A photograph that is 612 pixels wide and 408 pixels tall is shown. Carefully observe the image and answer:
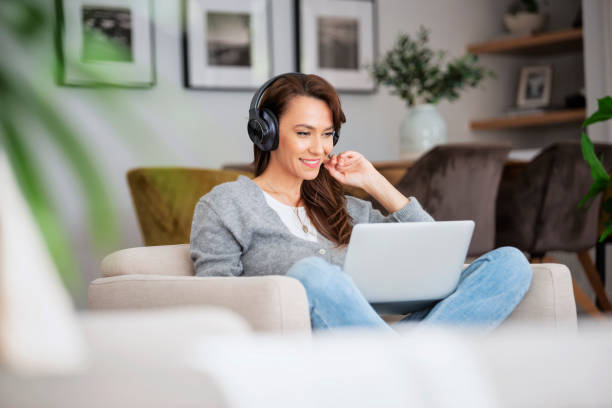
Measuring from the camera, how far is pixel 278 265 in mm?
1636

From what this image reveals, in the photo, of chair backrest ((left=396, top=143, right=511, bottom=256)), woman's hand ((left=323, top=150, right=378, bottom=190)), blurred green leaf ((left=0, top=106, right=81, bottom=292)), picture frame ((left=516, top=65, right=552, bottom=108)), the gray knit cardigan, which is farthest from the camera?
picture frame ((left=516, top=65, right=552, bottom=108))

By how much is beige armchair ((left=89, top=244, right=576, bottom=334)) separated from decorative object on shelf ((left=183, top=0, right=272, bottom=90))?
239 centimetres

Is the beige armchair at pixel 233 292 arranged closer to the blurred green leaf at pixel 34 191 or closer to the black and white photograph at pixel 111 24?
the blurred green leaf at pixel 34 191

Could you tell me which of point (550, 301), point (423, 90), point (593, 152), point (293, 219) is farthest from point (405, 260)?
point (423, 90)

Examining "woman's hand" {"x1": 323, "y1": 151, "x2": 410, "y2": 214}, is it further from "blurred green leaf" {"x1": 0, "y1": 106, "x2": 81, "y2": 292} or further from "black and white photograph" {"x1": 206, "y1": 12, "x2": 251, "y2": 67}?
"black and white photograph" {"x1": 206, "y1": 12, "x2": 251, "y2": 67}

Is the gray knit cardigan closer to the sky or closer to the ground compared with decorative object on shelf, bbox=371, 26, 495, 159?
closer to the ground

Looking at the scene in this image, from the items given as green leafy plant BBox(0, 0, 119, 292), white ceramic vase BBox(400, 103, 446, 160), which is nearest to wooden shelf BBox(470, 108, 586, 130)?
white ceramic vase BBox(400, 103, 446, 160)

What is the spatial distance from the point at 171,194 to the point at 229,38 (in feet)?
4.76

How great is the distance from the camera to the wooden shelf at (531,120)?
4.31 meters

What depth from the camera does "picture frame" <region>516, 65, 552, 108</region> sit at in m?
4.70

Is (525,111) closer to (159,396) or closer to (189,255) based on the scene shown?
(189,255)

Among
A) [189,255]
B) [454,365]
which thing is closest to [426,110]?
[189,255]

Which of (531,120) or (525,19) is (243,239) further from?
(525,19)

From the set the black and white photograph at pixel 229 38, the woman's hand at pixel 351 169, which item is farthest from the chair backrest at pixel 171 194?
the black and white photograph at pixel 229 38
